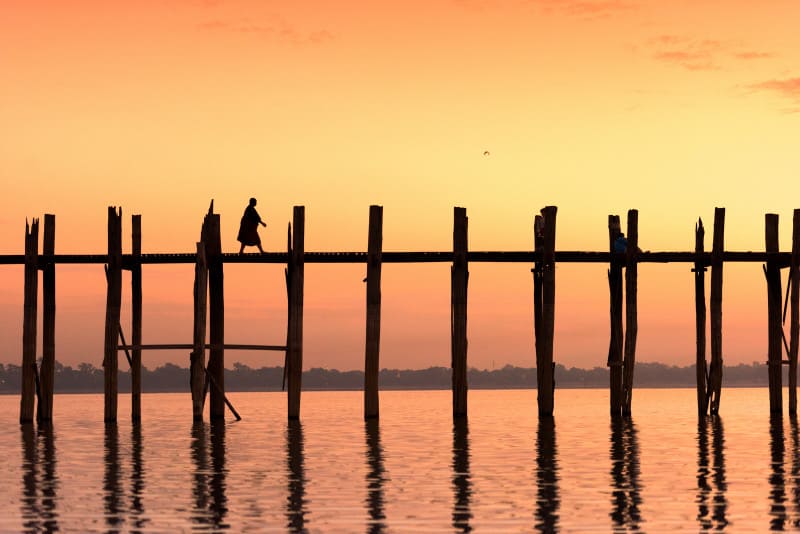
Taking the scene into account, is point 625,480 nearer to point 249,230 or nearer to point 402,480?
point 402,480

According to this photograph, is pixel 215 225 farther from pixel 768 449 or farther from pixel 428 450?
pixel 768 449

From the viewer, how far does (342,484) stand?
21.5 metres

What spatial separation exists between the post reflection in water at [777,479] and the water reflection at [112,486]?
7231mm

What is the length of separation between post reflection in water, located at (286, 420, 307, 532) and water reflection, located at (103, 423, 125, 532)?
6.31 ft

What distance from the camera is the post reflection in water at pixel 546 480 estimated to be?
17.4 meters

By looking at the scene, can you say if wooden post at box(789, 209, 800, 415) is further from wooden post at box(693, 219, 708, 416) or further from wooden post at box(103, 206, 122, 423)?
wooden post at box(103, 206, 122, 423)

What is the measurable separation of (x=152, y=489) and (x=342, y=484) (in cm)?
262

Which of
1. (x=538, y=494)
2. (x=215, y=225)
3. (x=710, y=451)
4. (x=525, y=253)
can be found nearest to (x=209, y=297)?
(x=215, y=225)

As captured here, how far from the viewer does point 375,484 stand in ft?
70.4

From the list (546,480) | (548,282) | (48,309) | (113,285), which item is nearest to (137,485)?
(546,480)

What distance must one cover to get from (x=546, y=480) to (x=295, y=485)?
3.61 m

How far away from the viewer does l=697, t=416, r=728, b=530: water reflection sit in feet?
56.9

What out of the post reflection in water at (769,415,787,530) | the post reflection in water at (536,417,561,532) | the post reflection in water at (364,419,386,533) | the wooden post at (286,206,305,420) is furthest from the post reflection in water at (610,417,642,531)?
the wooden post at (286,206,305,420)

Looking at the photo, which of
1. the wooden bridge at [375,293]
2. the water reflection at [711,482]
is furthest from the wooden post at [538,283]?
the water reflection at [711,482]
